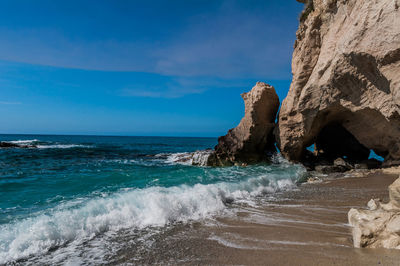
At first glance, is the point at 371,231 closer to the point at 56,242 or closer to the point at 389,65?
the point at 56,242

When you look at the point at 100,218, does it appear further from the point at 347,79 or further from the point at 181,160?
the point at 181,160

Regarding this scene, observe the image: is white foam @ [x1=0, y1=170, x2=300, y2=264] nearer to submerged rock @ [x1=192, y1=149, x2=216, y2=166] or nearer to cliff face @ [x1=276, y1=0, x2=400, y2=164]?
cliff face @ [x1=276, y1=0, x2=400, y2=164]

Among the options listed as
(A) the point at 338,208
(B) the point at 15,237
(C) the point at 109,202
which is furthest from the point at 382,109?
(B) the point at 15,237

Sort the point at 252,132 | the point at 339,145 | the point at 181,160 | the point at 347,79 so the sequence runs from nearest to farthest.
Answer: the point at 347,79
the point at 252,132
the point at 339,145
the point at 181,160

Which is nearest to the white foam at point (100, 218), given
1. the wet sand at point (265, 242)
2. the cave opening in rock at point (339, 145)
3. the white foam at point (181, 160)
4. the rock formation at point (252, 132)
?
the wet sand at point (265, 242)

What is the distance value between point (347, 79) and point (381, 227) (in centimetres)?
795

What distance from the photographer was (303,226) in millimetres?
4648

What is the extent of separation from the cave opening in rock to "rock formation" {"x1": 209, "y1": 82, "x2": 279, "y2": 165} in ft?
11.6

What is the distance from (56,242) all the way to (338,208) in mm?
6127

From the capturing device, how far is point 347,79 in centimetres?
969

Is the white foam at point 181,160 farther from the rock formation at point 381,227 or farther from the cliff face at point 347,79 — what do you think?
the rock formation at point 381,227

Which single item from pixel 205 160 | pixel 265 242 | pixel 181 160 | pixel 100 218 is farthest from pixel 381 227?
pixel 181 160

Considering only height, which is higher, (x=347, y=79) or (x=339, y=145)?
(x=347, y=79)

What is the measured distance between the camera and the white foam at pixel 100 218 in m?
4.02
